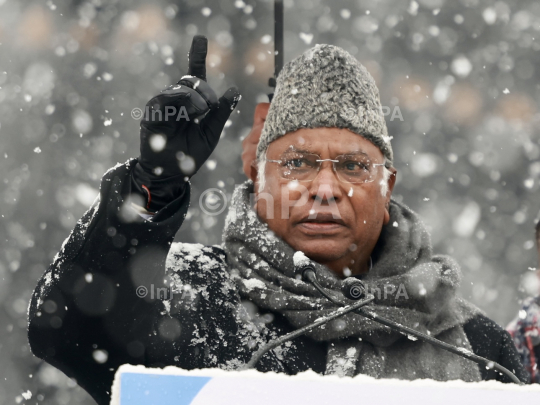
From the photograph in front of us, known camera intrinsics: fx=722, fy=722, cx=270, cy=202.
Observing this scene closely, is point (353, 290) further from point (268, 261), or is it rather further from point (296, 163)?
point (296, 163)

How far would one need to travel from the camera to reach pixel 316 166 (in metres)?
2.48

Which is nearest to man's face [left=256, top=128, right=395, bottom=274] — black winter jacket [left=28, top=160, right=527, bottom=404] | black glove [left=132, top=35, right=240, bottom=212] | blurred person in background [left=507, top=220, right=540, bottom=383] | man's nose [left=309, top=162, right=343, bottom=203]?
man's nose [left=309, top=162, right=343, bottom=203]

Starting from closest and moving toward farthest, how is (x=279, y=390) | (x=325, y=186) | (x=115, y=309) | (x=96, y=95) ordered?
(x=279, y=390) → (x=115, y=309) → (x=325, y=186) → (x=96, y=95)

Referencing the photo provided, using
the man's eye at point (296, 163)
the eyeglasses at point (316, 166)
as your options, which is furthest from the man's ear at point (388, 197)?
the man's eye at point (296, 163)

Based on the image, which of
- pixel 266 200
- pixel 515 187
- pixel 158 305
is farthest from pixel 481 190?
pixel 158 305

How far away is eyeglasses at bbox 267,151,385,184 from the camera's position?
8.12 feet

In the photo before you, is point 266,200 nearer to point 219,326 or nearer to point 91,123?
point 219,326

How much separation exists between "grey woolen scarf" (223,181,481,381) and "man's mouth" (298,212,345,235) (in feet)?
0.29

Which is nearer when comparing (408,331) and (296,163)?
(408,331)

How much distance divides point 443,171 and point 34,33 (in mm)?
2327

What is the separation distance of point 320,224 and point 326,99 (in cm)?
45

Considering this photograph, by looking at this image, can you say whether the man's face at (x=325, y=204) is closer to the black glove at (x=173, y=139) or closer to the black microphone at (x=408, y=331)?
the black glove at (x=173, y=139)

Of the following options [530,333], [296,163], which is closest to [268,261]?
[296,163]

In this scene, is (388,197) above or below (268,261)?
above
